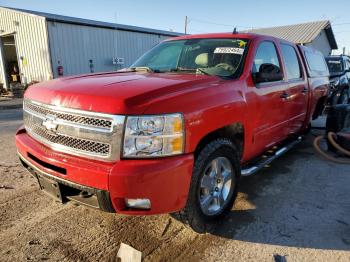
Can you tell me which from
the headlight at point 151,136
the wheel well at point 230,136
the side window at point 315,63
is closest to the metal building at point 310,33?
the side window at point 315,63

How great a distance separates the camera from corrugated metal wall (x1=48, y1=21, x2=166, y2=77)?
→ 1554 cm

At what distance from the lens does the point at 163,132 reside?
2459mm

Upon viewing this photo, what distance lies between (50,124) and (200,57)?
193cm

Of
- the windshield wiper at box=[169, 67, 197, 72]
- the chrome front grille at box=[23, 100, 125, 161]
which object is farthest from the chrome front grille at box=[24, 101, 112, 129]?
the windshield wiper at box=[169, 67, 197, 72]

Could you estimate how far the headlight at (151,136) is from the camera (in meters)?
2.40

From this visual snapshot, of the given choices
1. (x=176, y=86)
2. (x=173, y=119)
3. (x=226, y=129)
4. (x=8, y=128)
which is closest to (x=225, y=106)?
(x=226, y=129)

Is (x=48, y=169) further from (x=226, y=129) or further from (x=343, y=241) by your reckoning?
(x=343, y=241)

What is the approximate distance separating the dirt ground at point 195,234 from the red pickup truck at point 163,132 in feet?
0.91

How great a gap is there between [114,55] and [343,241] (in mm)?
17001

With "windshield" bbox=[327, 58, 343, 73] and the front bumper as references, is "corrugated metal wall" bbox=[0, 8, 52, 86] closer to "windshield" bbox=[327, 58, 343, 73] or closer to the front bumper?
"windshield" bbox=[327, 58, 343, 73]

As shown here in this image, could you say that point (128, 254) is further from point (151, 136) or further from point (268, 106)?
point (268, 106)

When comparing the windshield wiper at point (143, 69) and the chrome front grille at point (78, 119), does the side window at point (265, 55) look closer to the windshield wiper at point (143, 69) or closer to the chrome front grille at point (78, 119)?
the windshield wiper at point (143, 69)

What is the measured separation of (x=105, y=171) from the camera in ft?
7.84

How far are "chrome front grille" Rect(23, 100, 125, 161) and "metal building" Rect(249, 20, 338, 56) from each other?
30448 mm
